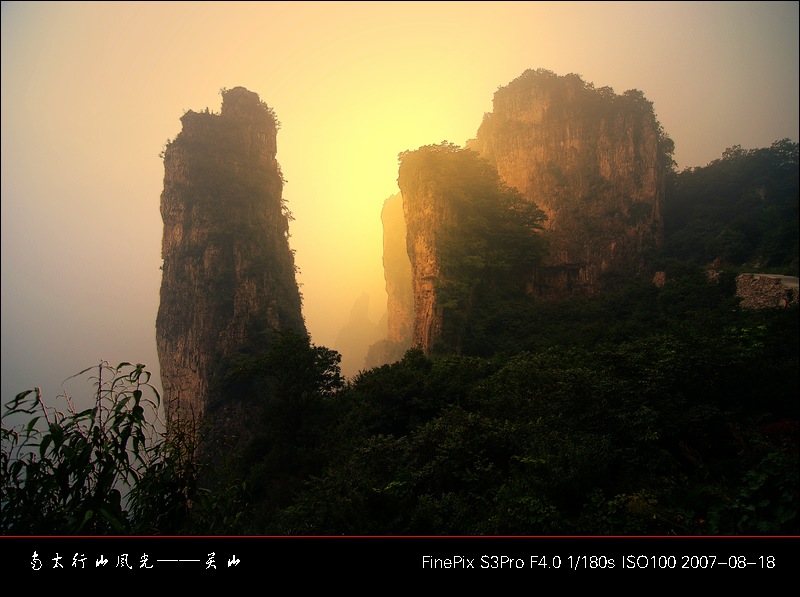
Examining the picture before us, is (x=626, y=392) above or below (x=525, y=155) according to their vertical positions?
below

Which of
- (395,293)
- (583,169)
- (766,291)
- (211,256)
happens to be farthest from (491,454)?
(395,293)

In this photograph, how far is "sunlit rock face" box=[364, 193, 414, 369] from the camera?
43188 mm

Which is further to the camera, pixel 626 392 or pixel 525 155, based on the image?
pixel 525 155

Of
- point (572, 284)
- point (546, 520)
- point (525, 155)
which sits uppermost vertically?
point (525, 155)

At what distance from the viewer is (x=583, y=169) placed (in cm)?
2781

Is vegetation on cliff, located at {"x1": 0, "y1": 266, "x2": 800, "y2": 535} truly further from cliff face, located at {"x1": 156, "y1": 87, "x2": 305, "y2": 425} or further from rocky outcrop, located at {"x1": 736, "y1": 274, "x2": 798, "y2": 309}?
cliff face, located at {"x1": 156, "y1": 87, "x2": 305, "y2": 425}

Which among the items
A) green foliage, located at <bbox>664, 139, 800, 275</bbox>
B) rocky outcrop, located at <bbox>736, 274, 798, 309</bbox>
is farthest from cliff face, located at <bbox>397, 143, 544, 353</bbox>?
green foliage, located at <bbox>664, 139, 800, 275</bbox>

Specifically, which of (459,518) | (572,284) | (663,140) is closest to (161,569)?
(459,518)

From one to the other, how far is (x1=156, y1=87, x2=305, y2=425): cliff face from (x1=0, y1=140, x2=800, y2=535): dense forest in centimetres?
713

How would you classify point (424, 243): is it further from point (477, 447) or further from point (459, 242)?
point (477, 447)

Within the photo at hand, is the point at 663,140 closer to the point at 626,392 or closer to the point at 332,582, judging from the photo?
the point at 626,392

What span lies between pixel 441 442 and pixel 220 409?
17358 millimetres

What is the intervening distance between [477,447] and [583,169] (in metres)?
27.6

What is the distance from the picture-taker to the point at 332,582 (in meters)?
2.88
